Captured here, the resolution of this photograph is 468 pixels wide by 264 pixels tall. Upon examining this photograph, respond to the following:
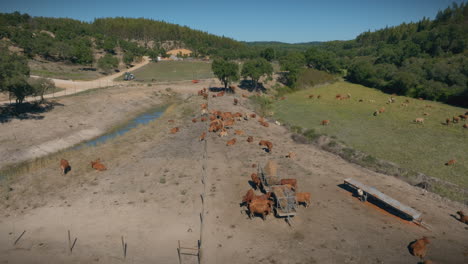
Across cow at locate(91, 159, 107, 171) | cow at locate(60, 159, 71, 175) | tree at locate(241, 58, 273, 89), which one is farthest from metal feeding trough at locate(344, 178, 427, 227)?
tree at locate(241, 58, 273, 89)

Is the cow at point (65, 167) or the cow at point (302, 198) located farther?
the cow at point (65, 167)

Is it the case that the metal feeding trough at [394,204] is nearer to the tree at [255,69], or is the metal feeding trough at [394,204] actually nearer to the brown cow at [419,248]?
the brown cow at [419,248]

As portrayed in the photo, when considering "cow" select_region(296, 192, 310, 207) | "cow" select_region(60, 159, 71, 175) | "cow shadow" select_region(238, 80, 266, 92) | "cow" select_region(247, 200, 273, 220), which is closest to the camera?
"cow" select_region(247, 200, 273, 220)

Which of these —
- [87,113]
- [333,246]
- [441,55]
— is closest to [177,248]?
[333,246]

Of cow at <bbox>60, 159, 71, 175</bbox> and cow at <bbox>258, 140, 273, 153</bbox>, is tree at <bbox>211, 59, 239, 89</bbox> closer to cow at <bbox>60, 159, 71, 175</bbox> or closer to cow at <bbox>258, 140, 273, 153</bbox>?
cow at <bbox>258, 140, 273, 153</bbox>

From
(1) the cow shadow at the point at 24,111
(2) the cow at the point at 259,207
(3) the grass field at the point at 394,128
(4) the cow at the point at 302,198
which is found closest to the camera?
(2) the cow at the point at 259,207

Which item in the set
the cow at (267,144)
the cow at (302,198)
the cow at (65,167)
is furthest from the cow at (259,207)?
the cow at (65,167)

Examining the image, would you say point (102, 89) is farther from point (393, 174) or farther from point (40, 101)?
point (393, 174)
